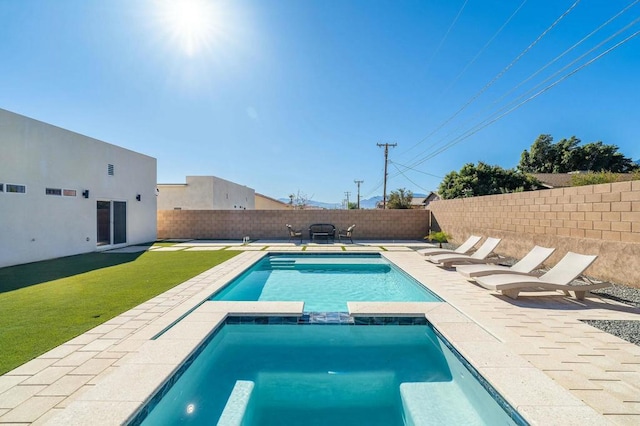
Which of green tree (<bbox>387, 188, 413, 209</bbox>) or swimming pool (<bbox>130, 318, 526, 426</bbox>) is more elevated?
green tree (<bbox>387, 188, 413, 209</bbox>)

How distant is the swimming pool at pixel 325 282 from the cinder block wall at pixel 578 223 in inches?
139

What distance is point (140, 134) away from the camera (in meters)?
14.8

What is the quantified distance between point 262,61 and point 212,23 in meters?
2.63

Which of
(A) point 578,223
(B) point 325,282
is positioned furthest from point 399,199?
(B) point 325,282

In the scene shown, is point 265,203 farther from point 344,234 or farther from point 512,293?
point 512,293

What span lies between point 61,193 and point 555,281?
13.0 meters

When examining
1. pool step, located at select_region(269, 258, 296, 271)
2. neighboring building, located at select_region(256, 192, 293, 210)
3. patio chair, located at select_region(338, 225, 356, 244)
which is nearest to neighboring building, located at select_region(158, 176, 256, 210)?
patio chair, located at select_region(338, 225, 356, 244)

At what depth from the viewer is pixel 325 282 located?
750cm

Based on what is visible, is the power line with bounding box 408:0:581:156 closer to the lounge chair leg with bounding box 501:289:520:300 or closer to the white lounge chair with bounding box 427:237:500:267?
the white lounge chair with bounding box 427:237:500:267

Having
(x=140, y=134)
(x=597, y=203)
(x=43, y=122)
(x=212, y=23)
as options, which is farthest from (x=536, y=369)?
(x=140, y=134)

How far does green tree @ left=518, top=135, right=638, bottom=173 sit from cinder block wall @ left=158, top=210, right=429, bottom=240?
27.6 metres

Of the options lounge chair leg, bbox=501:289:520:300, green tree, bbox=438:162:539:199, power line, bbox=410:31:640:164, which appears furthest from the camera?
green tree, bbox=438:162:539:199

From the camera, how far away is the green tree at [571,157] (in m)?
30.9

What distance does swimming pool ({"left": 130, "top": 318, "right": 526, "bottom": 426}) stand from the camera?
104 inches
